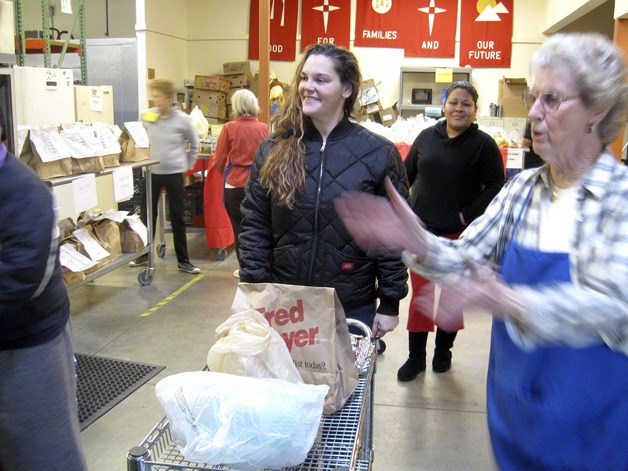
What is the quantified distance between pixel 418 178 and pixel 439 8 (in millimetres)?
7430

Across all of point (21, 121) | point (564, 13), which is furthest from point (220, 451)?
point (564, 13)

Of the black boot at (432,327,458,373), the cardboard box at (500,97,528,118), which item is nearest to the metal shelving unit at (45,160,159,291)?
the black boot at (432,327,458,373)

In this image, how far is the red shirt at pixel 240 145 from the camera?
5277 mm

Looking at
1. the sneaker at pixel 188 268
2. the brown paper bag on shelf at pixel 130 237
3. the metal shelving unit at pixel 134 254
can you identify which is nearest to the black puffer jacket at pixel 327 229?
the metal shelving unit at pixel 134 254

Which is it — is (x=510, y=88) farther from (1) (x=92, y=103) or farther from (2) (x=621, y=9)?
(1) (x=92, y=103)

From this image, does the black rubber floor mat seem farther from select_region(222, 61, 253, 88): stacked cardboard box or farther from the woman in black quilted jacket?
select_region(222, 61, 253, 88): stacked cardboard box

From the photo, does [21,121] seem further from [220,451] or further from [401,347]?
[220,451]

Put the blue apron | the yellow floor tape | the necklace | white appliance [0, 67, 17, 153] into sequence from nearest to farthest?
the blue apron → the necklace → white appliance [0, 67, 17, 153] → the yellow floor tape

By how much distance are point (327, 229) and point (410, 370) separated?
6.28ft

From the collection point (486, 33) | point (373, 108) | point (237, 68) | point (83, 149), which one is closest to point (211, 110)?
point (237, 68)

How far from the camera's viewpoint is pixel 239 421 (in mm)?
1310

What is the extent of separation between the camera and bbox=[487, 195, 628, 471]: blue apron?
3.59ft

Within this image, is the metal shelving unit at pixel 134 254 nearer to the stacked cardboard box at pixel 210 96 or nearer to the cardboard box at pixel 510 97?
the stacked cardboard box at pixel 210 96

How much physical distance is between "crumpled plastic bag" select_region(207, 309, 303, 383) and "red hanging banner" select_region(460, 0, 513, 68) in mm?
9478
